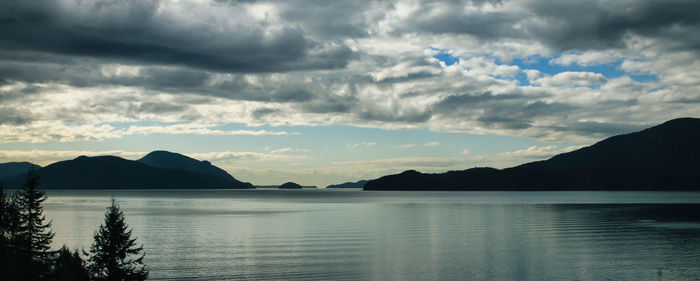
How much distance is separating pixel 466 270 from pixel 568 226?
6301cm

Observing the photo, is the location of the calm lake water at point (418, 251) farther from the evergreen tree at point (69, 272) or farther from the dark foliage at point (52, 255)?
the dark foliage at point (52, 255)

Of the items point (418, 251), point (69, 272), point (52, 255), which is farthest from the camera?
point (418, 251)

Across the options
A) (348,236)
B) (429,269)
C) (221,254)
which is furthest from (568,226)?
(221,254)

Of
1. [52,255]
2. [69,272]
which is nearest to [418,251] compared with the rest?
[69,272]

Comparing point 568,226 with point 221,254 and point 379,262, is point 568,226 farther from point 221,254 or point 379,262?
point 221,254

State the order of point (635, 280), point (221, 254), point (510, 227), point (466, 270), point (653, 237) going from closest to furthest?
point (635, 280) < point (466, 270) < point (221, 254) < point (653, 237) < point (510, 227)

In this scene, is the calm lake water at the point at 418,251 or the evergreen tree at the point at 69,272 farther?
the calm lake water at the point at 418,251

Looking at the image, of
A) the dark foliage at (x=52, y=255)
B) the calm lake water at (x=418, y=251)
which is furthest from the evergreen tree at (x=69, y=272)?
the calm lake water at (x=418, y=251)

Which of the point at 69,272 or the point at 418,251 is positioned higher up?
the point at 69,272

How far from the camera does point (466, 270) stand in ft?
188

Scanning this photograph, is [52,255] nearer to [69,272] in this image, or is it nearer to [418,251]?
[69,272]

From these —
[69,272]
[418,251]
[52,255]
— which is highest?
[69,272]

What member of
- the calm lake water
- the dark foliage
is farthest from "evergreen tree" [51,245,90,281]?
the calm lake water

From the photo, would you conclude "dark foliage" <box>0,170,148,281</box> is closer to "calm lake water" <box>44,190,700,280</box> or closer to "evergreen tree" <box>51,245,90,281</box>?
"evergreen tree" <box>51,245,90,281</box>
